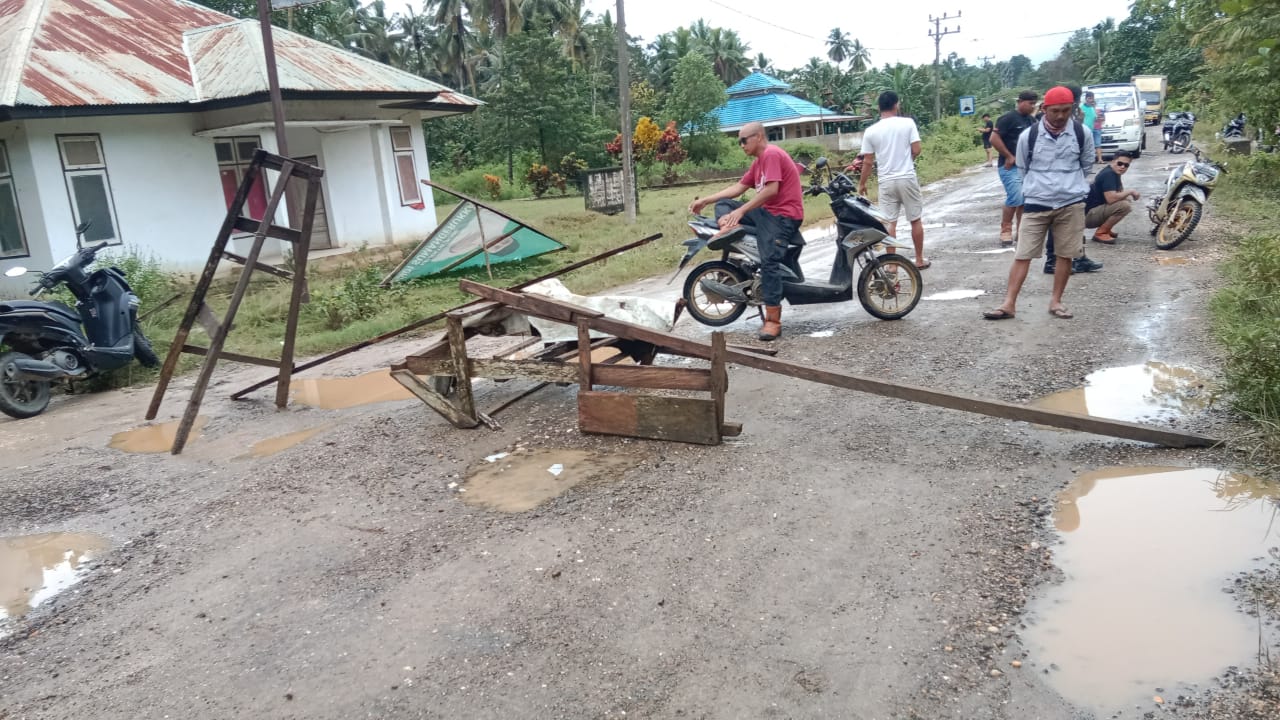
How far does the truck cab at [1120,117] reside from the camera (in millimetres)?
20781

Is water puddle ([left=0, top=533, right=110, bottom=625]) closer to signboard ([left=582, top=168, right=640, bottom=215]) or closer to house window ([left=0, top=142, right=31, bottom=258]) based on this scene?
house window ([left=0, top=142, right=31, bottom=258])

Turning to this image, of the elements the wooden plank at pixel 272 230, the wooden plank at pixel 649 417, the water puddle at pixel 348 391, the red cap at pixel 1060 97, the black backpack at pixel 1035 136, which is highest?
the red cap at pixel 1060 97

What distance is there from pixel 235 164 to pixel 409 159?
3.67 meters

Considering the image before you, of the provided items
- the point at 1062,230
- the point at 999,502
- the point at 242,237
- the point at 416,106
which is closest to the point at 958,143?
the point at 416,106

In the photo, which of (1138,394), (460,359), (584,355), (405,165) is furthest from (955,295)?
(405,165)

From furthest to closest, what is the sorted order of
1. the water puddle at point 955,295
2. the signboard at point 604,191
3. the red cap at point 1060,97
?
the signboard at point 604,191, the water puddle at point 955,295, the red cap at point 1060,97

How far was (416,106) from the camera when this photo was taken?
18.1 metres

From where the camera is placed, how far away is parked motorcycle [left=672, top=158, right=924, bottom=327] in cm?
731

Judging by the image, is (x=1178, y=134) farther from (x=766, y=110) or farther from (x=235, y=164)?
(x=766, y=110)

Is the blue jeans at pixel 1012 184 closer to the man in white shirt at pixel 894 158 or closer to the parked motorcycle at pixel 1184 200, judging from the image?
the man in white shirt at pixel 894 158

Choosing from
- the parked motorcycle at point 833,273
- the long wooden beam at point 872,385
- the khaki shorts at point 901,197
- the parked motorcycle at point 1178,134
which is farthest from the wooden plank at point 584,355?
the parked motorcycle at point 1178,134

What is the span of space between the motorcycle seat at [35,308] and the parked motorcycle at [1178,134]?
2593 cm

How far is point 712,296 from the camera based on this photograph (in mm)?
7480

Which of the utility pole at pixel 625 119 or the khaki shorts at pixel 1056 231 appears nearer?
the khaki shorts at pixel 1056 231
